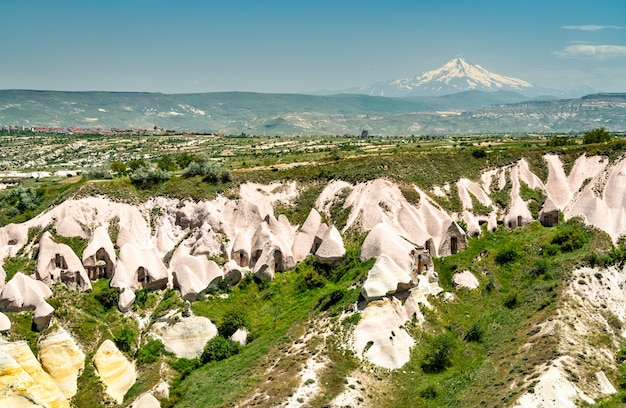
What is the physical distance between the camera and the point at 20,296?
5034cm

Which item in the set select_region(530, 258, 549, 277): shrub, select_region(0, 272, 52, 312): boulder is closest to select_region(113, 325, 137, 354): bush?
select_region(0, 272, 52, 312): boulder

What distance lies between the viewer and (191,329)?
172 feet

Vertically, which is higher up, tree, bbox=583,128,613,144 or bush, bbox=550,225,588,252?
tree, bbox=583,128,613,144

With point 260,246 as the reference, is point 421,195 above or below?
above

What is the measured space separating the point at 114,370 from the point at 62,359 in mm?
4439

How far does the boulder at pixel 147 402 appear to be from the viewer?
146 ft

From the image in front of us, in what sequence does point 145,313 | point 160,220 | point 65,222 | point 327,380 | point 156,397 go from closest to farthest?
point 327,380 → point 156,397 → point 145,313 → point 65,222 → point 160,220

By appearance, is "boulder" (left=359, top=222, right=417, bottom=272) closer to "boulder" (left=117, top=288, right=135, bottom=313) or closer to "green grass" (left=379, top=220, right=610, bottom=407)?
"green grass" (left=379, top=220, right=610, bottom=407)

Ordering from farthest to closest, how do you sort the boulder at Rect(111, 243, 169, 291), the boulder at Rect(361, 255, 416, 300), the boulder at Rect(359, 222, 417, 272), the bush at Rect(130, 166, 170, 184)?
1. the bush at Rect(130, 166, 170, 184)
2. the boulder at Rect(111, 243, 169, 291)
3. the boulder at Rect(359, 222, 417, 272)
4. the boulder at Rect(361, 255, 416, 300)

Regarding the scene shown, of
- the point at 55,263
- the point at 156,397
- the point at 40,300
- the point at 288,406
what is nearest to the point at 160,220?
the point at 55,263

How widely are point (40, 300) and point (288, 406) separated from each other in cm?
2720

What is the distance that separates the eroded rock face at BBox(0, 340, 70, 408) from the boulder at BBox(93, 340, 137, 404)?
3658 millimetres

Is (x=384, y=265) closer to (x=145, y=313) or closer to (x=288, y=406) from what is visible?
(x=288, y=406)

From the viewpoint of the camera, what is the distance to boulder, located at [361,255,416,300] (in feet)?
157
